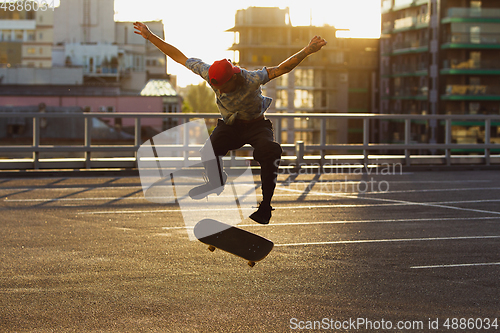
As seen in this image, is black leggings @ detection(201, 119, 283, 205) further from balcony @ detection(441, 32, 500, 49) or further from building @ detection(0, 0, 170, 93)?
building @ detection(0, 0, 170, 93)

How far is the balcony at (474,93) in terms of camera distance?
63.2m

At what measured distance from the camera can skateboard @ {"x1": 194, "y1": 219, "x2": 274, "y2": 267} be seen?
6.10m

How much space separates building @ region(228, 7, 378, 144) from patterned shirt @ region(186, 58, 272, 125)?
3046 inches

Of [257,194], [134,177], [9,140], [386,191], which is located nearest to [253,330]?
[257,194]

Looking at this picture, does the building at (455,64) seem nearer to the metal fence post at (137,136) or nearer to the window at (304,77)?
the window at (304,77)

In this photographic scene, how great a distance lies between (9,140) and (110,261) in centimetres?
5253

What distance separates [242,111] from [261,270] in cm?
200

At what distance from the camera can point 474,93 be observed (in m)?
63.4

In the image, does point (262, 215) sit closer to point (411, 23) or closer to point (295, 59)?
point (295, 59)

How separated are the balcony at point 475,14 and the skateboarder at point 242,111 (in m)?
62.0

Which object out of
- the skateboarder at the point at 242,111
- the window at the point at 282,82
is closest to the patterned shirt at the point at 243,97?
the skateboarder at the point at 242,111

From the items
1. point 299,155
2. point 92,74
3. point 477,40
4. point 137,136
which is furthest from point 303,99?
point 137,136

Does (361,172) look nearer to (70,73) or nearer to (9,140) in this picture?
(9,140)

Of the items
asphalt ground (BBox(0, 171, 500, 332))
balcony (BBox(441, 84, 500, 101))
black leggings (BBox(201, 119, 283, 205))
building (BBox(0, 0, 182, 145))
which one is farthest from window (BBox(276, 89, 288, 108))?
black leggings (BBox(201, 119, 283, 205))
